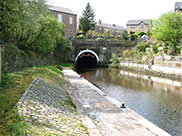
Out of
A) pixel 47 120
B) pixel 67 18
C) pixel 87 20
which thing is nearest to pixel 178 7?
pixel 87 20

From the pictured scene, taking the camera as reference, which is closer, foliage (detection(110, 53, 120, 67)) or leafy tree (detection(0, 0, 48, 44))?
leafy tree (detection(0, 0, 48, 44))

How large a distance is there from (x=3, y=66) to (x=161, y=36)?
30.1 metres

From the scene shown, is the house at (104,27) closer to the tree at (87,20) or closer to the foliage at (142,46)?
the tree at (87,20)

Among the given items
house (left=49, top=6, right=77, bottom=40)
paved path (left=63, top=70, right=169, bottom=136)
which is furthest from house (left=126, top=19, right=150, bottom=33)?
paved path (left=63, top=70, right=169, bottom=136)

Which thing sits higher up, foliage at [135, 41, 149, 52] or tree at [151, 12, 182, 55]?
tree at [151, 12, 182, 55]

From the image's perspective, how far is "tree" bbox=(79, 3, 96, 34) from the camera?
65688 millimetres

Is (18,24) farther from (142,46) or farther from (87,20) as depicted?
(87,20)

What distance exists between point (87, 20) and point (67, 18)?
19749 millimetres

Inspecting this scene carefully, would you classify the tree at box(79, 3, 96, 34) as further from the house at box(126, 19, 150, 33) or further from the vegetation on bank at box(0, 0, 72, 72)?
the vegetation on bank at box(0, 0, 72, 72)

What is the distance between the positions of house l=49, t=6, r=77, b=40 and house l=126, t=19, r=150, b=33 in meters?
33.1

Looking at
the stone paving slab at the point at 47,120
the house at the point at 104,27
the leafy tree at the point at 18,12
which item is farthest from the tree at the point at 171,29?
the house at the point at 104,27

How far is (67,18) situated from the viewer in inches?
1863

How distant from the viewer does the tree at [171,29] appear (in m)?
33.5

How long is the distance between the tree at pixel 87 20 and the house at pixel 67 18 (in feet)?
55.4
